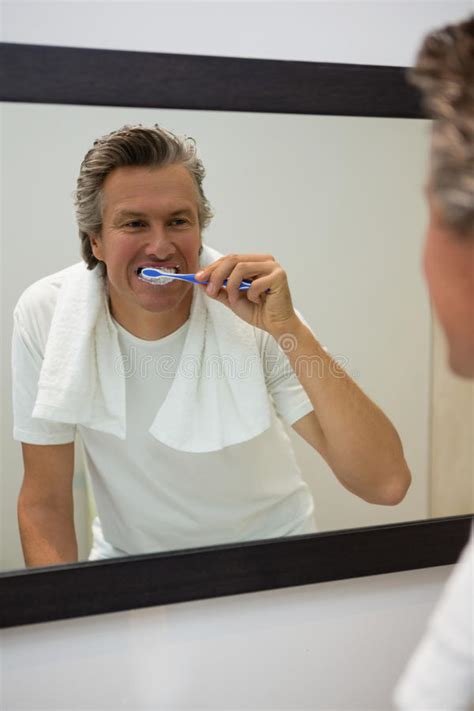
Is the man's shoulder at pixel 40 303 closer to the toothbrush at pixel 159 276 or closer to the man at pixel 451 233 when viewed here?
the toothbrush at pixel 159 276

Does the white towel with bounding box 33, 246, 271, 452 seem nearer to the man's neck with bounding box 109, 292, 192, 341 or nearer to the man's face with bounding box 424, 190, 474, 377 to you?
the man's neck with bounding box 109, 292, 192, 341

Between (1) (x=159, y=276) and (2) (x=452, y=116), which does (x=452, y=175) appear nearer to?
(2) (x=452, y=116)

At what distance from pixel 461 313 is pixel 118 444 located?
0.43 meters

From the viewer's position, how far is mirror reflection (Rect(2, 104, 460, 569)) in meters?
0.82

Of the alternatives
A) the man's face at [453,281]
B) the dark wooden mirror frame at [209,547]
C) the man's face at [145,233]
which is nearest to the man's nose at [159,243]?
the man's face at [145,233]

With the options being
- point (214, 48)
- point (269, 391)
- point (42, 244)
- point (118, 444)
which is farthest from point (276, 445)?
point (214, 48)

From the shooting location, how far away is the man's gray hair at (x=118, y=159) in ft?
2.67

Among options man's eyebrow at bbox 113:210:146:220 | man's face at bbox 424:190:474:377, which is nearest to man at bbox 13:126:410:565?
man's eyebrow at bbox 113:210:146:220

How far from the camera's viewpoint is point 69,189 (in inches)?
31.8

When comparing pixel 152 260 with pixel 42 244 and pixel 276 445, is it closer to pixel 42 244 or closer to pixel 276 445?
pixel 42 244

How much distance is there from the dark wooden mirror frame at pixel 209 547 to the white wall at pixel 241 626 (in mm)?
35

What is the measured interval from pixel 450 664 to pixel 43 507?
480 mm

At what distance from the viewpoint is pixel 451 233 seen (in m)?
0.53

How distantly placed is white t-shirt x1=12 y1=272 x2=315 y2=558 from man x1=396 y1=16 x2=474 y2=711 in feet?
1.25
